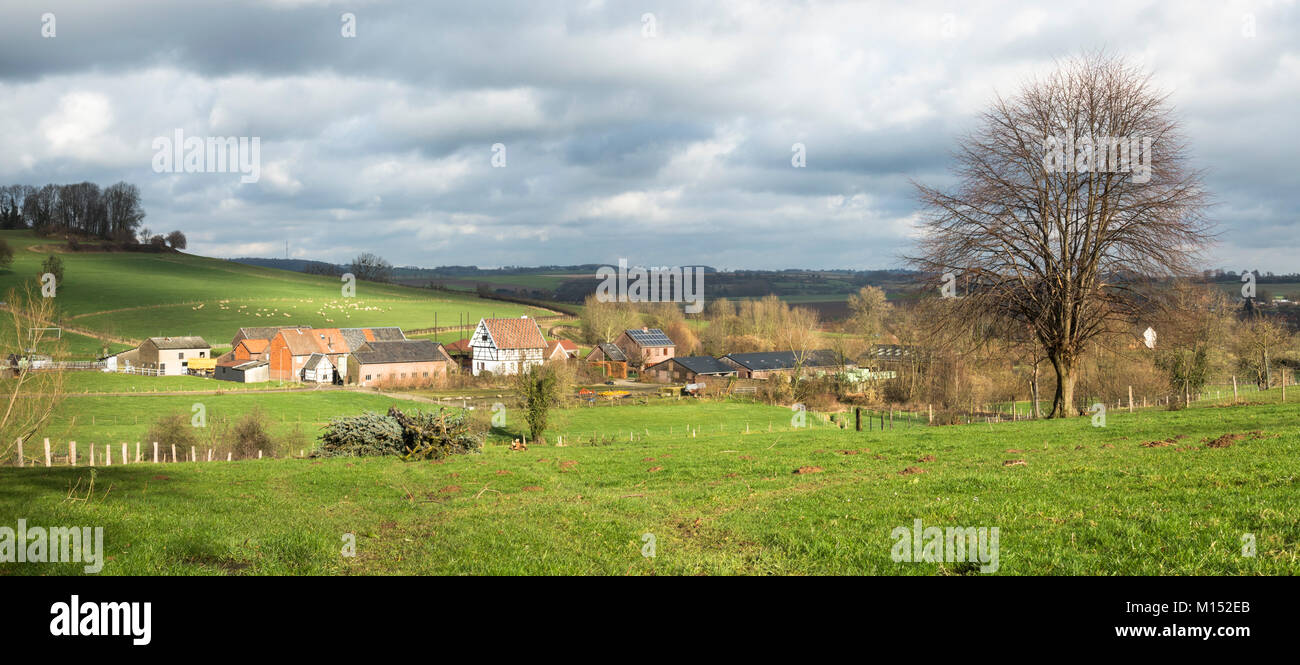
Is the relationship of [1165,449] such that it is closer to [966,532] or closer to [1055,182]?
[966,532]

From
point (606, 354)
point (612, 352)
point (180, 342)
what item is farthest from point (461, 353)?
point (180, 342)

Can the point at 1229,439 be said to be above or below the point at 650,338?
below

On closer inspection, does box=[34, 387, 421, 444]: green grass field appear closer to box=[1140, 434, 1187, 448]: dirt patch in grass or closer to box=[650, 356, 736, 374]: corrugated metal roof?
box=[1140, 434, 1187, 448]: dirt patch in grass

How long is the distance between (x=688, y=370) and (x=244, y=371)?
172ft

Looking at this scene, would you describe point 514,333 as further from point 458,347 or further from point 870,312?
point 870,312

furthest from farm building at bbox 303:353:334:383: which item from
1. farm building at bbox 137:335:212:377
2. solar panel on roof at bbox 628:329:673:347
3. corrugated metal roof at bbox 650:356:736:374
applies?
corrugated metal roof at bbox 650:356:736:374

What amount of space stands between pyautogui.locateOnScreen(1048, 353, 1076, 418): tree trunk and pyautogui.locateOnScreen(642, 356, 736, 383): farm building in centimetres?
6075

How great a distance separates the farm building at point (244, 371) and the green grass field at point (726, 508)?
71074mm

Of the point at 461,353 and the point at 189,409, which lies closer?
the point at 189,409

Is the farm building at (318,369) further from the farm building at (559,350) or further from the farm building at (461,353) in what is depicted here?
the farm building at (559,350)

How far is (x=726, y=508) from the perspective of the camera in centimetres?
1249

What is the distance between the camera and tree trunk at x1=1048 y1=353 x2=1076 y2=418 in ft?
92.3

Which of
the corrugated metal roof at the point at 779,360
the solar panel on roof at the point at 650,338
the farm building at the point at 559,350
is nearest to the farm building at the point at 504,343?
the farm building at the point at 559,350
